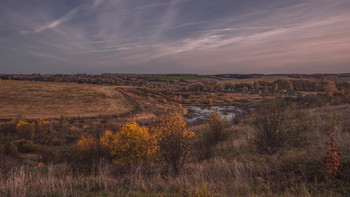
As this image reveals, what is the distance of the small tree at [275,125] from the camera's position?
744cm

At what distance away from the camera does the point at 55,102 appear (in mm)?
46531

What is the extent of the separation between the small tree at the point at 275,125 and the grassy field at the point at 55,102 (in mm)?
40099

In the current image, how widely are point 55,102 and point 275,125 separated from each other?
2161 inches

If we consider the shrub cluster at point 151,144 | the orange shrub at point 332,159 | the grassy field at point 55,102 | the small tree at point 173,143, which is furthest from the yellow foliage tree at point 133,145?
the grassy field at point 55,102

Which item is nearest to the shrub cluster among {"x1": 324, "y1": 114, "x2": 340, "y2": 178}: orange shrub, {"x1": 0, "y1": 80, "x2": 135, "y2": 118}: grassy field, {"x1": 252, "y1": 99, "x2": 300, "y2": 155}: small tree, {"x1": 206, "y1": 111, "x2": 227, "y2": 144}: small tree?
{"x1": 252, "y1": 99, "x2": 300, "y2": 155}: small tree

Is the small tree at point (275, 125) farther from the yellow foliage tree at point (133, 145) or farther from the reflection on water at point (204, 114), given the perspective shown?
the reflection on water at point (204, 114)

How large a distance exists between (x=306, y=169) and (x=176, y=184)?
4209 millimetres

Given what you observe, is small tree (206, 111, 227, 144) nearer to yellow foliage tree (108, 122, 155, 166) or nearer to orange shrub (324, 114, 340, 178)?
yellow foliage tree (108, 122, 155, 166)

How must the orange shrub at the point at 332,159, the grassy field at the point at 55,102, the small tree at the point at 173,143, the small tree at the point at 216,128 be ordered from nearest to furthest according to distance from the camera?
1. the orange shrub at the point at 332,159
2. the small tree at the point at 173,143
3. the small tree at the point at 216,128
4. the grassy field at the point at 55,102

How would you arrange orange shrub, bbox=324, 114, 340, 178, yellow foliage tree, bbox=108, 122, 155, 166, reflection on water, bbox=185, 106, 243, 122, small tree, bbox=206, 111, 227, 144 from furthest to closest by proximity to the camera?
reflection on water, bbox=185, 106, 243, 122 < small tree, bbox=206, 111, 227, 144 < yellow foliage tree, bbox=108, 122, 155, 166 < orange shrub, bbox=324, 114, 340, 178

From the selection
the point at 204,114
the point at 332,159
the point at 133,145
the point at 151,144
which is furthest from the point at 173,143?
the point at 204,114

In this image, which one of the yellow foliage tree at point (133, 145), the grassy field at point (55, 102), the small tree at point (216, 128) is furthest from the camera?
the grassy field at point (55, 102)

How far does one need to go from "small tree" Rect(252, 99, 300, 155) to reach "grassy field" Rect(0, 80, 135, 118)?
1579 inches

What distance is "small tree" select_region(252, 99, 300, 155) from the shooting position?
24.4 ft
